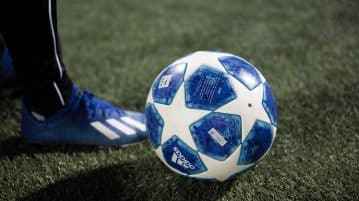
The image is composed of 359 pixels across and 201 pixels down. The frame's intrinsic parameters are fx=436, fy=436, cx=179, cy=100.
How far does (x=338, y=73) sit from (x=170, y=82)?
147cm

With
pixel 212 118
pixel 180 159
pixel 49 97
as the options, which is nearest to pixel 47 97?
pixel 49 97

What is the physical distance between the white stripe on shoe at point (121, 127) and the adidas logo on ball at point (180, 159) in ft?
1.59

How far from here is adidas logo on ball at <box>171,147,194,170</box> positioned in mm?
1686

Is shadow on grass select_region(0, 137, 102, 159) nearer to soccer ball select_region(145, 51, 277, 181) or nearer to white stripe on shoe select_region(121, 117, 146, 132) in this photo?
white stripe on shoe select_region(121, 117, 146, 132)

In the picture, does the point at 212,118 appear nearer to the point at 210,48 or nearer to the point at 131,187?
the point at 131,187

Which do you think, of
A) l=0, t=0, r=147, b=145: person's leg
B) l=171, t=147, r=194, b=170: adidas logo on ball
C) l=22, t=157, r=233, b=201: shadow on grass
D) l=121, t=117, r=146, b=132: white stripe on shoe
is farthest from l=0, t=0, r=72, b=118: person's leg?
l=171, t=147, r=194, b=170: adidas logo on ball

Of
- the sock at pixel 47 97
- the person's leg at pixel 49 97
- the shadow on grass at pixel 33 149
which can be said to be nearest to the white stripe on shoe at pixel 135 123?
the person's leg at pixel 49 97

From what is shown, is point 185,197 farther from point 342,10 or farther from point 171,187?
point 342,10

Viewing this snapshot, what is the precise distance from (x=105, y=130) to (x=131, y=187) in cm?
40

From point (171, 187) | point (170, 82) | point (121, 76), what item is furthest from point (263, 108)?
point (121, 76)

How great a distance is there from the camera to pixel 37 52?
1902 millimetres

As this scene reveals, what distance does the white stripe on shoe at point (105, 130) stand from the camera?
213cm

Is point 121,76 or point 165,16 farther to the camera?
point 165,16

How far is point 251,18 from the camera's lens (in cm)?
386
